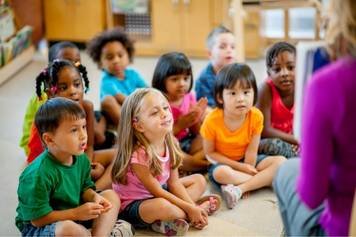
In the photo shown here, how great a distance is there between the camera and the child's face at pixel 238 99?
6.78 ft

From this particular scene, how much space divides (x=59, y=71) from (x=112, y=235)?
612mm

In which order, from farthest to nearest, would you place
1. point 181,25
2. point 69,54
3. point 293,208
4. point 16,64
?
point 181,25
point 16,64
point 69,54
point 293,208

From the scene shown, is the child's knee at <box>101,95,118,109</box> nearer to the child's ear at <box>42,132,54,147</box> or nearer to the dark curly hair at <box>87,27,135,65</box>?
the dark curly hair at <box>87,27,135,65</box>

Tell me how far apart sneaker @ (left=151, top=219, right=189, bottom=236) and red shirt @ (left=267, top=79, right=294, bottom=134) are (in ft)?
2.07

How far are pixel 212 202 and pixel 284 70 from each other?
Result: 1.81 feet

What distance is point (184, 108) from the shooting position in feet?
7.67

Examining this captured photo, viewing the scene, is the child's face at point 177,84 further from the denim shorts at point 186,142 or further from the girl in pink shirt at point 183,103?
the denim shorts at point 186,142

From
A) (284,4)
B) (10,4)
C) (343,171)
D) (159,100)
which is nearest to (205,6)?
(284,4)

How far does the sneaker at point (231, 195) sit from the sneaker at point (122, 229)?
0.35 metres

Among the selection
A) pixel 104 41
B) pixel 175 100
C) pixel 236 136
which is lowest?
pixel 236 136

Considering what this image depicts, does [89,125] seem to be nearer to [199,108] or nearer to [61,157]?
[199,108]

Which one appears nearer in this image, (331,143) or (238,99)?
(331,143)

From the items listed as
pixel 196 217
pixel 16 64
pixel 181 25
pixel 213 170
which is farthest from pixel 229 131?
pixel 16 64

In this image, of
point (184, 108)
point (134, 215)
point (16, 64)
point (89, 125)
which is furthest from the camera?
point (16, 64)
